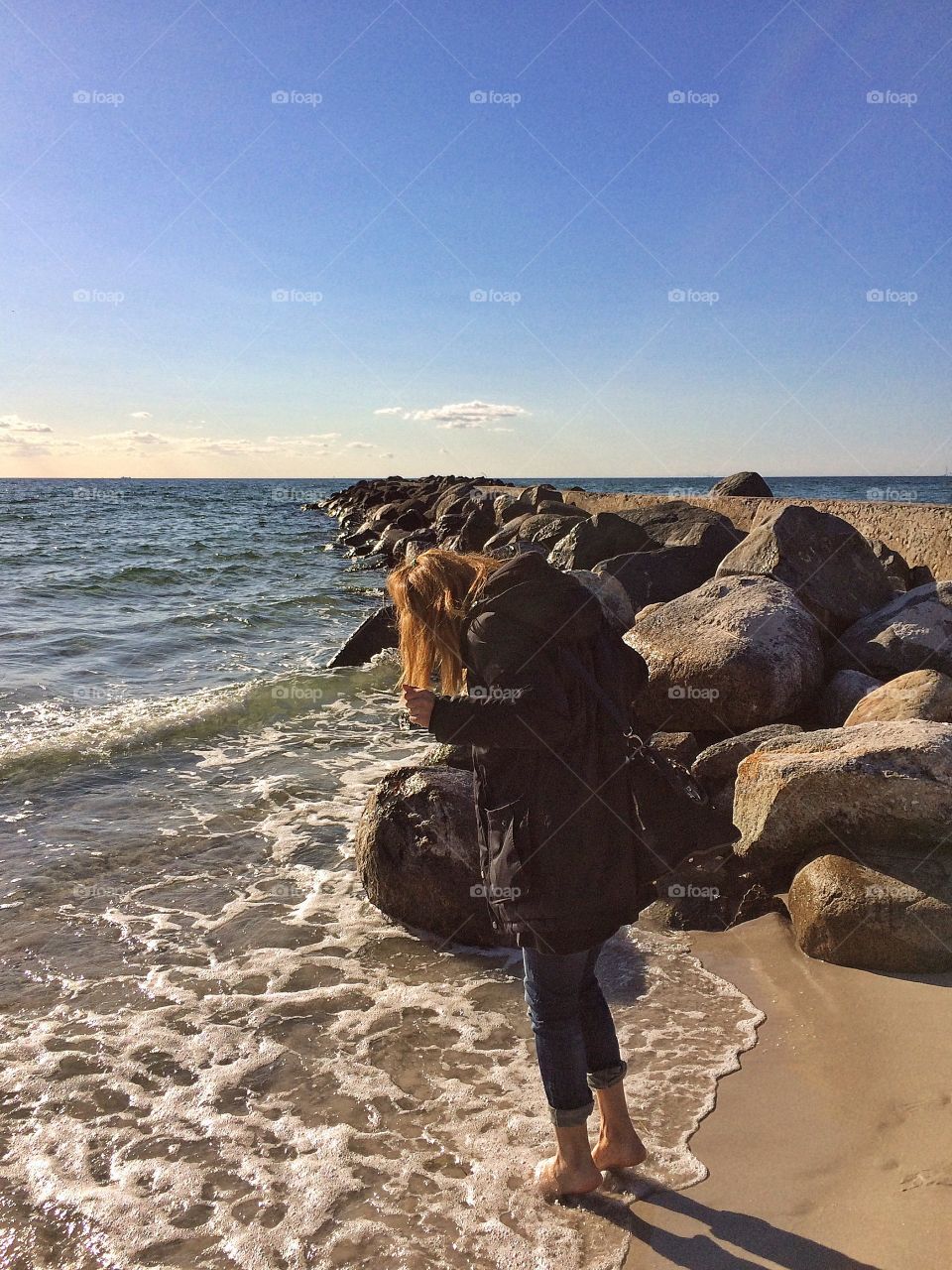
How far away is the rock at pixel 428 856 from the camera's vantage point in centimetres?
448

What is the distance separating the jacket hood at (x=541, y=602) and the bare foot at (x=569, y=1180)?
1523 mm

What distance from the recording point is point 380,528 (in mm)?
27891

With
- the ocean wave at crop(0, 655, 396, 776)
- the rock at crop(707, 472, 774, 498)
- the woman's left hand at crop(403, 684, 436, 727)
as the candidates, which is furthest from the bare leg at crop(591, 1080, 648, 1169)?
the rock at crop(707, 472, 774, 498)

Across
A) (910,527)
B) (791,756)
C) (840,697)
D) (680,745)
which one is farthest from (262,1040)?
(910,527)

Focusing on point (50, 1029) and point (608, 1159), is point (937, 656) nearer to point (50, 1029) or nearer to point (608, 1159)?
point (608, 1159)

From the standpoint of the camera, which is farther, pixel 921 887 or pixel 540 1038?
pixel 921 887

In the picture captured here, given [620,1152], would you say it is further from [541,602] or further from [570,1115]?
[541,602]

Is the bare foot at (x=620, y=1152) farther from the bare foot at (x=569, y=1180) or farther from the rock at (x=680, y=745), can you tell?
the rock at (x=680, y=745)

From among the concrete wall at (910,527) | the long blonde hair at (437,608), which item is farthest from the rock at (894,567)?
the long blonde hair at (437,608)

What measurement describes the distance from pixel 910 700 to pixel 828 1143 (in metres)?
2.77

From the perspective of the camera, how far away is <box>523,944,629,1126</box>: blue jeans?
99.2 inches

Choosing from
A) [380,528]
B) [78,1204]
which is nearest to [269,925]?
[78,1204]

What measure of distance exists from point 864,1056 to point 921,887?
0.84m

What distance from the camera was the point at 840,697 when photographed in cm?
593
